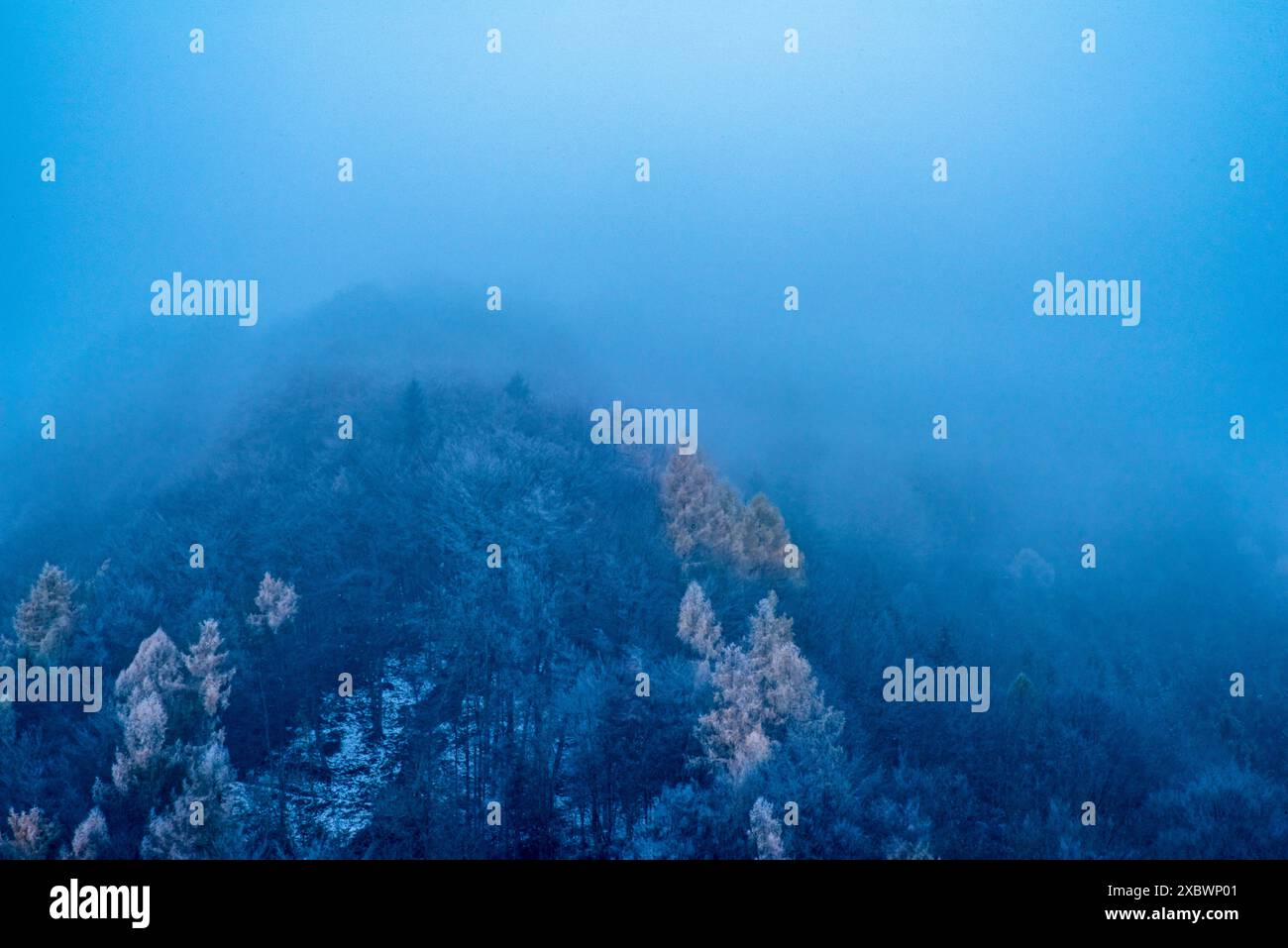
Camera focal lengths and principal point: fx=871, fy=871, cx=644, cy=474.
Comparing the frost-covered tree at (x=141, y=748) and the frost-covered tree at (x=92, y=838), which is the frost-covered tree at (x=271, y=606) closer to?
the frost-covered tree at (x=141, y=748)

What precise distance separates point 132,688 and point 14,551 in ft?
17.3

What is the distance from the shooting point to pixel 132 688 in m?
14.6

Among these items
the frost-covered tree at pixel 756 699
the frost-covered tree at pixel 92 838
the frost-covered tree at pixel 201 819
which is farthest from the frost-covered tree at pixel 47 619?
the frost-covered tree at pixel 756 699

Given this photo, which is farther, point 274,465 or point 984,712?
point 274,465

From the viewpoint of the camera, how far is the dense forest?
1407 centimetres

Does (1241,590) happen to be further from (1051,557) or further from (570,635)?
(570,635)

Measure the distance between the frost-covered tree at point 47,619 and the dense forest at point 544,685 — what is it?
0.16 ft

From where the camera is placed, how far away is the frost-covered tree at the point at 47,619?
1588 centimetres

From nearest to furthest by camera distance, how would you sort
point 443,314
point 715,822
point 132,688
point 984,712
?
point 715,822 < point 132,688 < point 984,712 < point 443,314

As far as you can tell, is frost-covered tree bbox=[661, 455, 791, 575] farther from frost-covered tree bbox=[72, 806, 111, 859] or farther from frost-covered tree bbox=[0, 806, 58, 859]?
frost-covered tree bbox=[0, 806, 58, 859]

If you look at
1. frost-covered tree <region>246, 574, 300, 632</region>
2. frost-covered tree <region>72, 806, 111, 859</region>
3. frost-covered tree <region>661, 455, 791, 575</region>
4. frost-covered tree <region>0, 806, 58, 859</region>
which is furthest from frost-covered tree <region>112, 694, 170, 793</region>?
frost-covered tree <region>661, 455, 791, 575</region>

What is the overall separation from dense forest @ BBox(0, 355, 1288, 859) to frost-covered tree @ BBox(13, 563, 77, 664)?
0.16 feet

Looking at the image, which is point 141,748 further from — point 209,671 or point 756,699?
point 756,699
